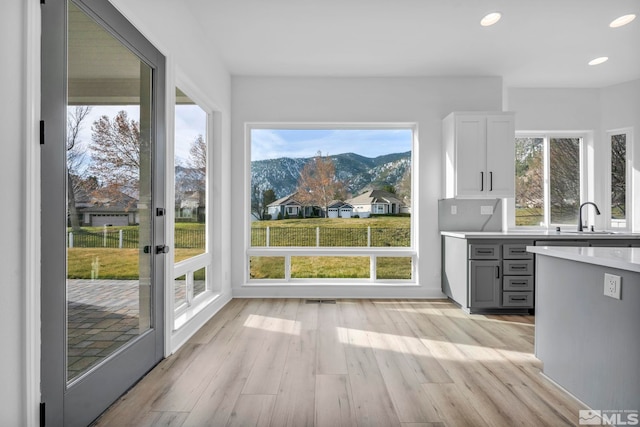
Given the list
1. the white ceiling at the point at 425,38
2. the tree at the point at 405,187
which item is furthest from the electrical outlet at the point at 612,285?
the tree at the point at 405,187

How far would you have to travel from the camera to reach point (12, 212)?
1389 mm

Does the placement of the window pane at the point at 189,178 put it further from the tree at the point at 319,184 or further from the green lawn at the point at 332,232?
the tree at the point at 319,184

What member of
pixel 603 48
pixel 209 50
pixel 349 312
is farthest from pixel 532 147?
pixel 209 50

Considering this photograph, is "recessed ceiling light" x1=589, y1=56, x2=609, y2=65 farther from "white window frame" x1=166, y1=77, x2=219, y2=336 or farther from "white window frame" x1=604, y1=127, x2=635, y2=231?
"white window frame" x1=166, y1=77, x2=219, y2=336

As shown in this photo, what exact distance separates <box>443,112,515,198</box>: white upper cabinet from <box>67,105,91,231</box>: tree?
3738 millimetres

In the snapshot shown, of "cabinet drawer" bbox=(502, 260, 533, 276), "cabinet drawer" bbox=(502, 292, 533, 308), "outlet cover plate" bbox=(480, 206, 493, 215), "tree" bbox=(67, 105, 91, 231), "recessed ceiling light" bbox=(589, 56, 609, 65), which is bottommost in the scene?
"cabinet drawer" bbox=(502, 292, 533, 308)

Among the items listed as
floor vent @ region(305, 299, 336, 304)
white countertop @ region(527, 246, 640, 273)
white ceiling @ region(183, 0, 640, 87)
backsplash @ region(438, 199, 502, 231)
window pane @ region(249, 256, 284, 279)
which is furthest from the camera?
window pane @ region(249, 256, 284, 279)

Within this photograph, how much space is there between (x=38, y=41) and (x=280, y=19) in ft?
7.40

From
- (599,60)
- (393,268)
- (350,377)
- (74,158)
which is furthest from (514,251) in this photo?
(74,158)

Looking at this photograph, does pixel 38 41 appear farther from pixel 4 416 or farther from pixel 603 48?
pixel 603 48

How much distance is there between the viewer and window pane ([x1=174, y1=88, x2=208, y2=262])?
3.24 m

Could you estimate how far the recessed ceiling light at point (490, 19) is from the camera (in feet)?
10.4

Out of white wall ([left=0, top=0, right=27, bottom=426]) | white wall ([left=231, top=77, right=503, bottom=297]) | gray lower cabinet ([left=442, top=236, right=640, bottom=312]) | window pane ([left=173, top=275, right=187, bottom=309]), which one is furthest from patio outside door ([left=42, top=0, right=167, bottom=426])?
gray lower cabinet ([left=442, top=236, right=640, bottom=312])

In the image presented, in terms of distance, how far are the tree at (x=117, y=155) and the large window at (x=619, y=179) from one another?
18.9ft
